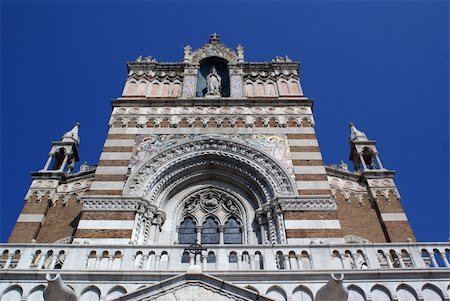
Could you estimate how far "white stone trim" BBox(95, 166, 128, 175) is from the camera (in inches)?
551

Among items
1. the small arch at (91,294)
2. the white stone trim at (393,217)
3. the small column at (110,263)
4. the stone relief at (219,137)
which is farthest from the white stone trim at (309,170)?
the small arch at (91,294)

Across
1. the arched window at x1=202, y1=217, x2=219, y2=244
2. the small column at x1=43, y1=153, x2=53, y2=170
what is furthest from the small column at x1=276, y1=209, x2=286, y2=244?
the small column at x1=43, y1=153, x2=53, y2=170

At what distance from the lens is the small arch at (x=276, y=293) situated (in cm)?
834

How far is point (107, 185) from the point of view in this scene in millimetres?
13578

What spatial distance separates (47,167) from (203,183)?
555 cm

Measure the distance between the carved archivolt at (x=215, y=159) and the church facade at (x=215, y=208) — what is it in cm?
4

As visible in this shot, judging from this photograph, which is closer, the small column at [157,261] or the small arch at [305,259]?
the small column at [157,261]

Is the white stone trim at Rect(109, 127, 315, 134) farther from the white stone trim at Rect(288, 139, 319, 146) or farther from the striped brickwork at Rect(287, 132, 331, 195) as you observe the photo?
the white stone trim at Rect(288, 139, 319, 146)

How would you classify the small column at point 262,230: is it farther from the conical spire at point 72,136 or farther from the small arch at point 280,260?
the conical spire at point 72,136

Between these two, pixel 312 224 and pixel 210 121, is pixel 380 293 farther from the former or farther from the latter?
pixel 210 121

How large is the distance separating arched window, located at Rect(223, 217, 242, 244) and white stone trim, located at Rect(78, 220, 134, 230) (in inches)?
112

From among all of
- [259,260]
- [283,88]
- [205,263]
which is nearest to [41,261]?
[205,263]

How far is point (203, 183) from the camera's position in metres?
14.7

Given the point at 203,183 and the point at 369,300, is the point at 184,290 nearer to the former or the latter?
the point at 369,300
